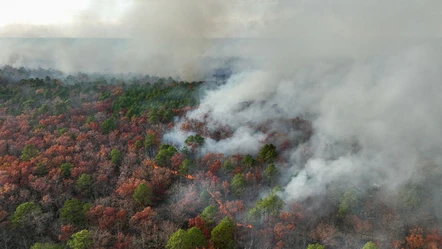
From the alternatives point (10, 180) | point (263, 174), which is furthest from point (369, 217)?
point (10, 180)

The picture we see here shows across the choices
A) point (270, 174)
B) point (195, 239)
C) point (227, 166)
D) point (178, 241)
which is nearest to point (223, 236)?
point (195, 239)

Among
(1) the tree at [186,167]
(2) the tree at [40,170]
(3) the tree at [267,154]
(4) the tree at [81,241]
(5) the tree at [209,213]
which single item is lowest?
(4) the tree at [81,241]

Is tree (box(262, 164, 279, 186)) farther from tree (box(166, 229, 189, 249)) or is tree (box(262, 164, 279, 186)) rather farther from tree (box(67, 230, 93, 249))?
tree (box(67, 230, 93, 249))

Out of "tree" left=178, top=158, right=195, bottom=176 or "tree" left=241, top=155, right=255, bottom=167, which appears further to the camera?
"tree" left=241, top=155, right=255, bottom=167

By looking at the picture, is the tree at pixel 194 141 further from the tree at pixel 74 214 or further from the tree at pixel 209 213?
the tree at pixel 74 214

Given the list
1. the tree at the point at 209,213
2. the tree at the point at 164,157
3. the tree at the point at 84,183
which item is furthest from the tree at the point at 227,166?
the tree at the point at 84,183

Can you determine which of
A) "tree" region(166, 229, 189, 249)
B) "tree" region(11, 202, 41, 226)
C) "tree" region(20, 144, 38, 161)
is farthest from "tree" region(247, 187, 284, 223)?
"tree" region(20, 144, 38, 161)
